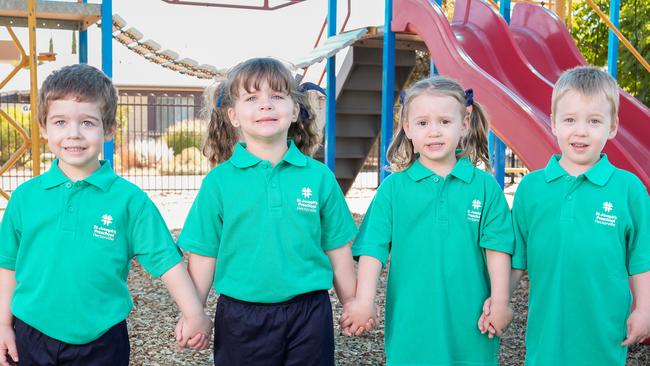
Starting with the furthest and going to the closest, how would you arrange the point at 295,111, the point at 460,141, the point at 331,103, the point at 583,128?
the point at 331,103
the point at 460,141
the point at 295,111
the point at 583,128

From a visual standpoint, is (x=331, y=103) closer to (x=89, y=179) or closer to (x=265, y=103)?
(x=265, y=103)

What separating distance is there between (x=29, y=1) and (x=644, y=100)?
27.0ft

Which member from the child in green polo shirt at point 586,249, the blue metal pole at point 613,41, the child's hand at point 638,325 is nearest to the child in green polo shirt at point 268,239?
the child in green polo shirt at point 586,249

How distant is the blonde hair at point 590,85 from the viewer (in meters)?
2.52

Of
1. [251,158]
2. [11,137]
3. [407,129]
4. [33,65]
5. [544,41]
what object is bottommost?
[11,137]

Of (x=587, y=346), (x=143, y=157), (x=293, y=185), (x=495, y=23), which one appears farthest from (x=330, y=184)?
(x=143, y=157)

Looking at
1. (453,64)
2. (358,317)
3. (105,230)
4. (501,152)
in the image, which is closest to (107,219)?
(105,230)

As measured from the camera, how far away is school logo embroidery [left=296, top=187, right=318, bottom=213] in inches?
96.2

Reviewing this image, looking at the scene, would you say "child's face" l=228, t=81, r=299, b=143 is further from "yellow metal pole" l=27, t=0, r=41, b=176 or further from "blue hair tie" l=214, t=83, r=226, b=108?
"yellow metal pole" l=27, t=0, r=41, b=176

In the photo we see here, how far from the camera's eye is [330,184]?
2533 mm

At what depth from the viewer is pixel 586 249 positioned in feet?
7.95

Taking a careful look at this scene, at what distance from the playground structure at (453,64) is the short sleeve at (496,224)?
7.13 feet

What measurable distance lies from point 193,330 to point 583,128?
1.48 metres

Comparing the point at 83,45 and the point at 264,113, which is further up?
the point at 83,45
